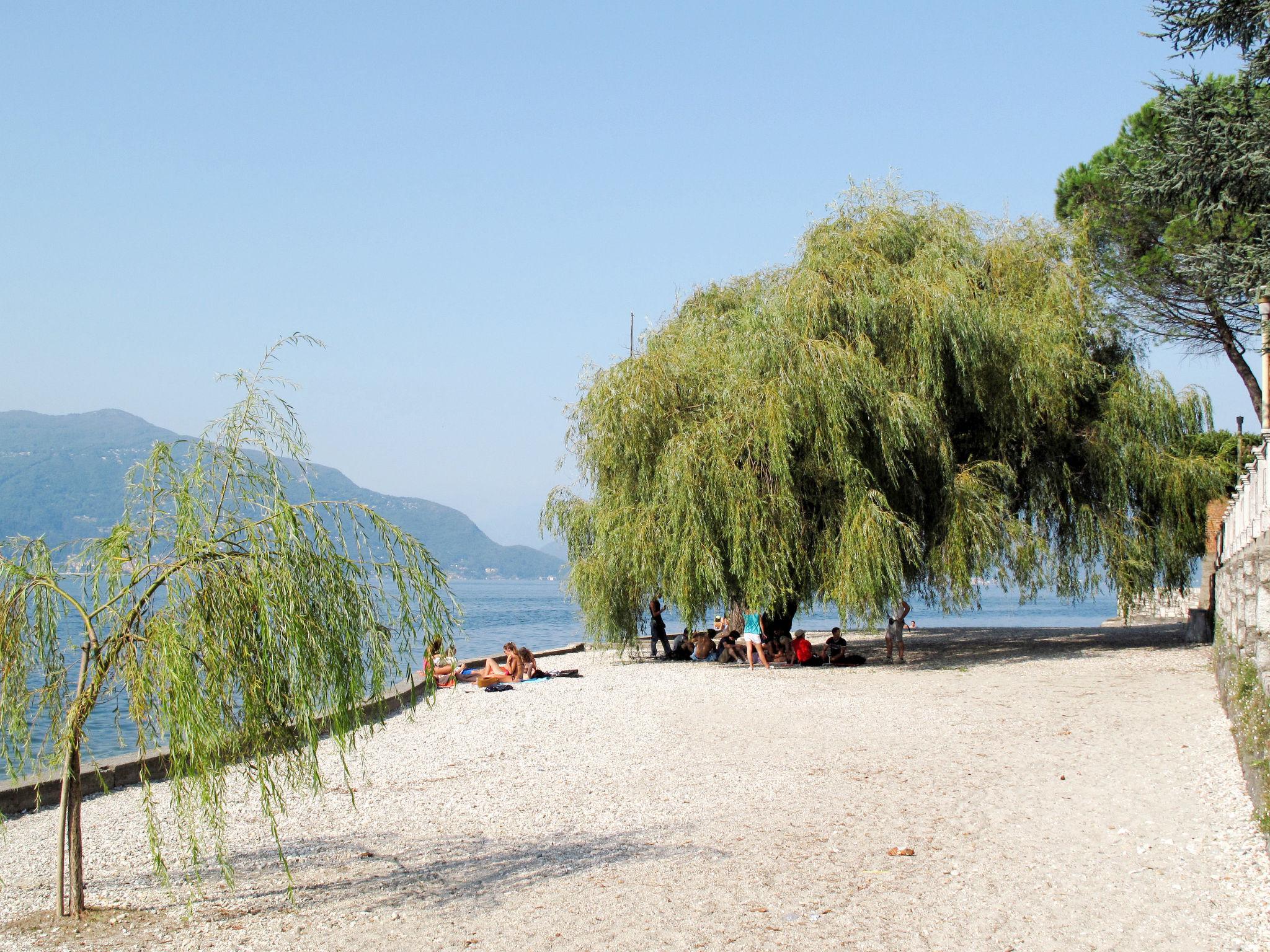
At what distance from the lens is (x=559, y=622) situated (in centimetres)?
5372

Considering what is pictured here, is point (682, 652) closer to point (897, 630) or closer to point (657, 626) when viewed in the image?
point (657, 626)

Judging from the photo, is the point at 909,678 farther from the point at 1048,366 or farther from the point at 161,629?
the point at 161,629

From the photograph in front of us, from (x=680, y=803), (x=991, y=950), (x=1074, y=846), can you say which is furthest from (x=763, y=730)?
(x=991, y=950)

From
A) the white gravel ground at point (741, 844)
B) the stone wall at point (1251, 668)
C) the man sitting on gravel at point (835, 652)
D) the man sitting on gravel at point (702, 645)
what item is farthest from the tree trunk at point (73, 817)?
the man sitting on gravel at point (702, 645)

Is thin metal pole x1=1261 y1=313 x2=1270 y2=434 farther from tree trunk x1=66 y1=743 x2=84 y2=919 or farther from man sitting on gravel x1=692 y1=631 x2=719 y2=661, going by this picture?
tree trunk x1=66 y1=743 x2=84 y2=919

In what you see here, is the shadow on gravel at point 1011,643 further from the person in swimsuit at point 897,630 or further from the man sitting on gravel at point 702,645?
the man sitting on gravel at point 702,645

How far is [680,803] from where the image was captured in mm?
7766

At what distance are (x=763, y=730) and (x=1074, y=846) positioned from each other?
16.2ft

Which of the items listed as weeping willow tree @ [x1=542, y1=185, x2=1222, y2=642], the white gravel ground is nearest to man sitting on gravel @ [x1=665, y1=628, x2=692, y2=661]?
weeping willow tree @ [x1=542, y1=185, x2=1222, y2=642]

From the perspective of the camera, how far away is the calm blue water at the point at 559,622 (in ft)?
56.6

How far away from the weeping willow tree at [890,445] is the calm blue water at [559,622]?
1426mm

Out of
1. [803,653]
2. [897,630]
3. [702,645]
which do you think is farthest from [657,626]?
[897,630]

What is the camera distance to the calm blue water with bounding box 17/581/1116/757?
17.2m

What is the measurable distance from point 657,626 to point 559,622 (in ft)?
116
